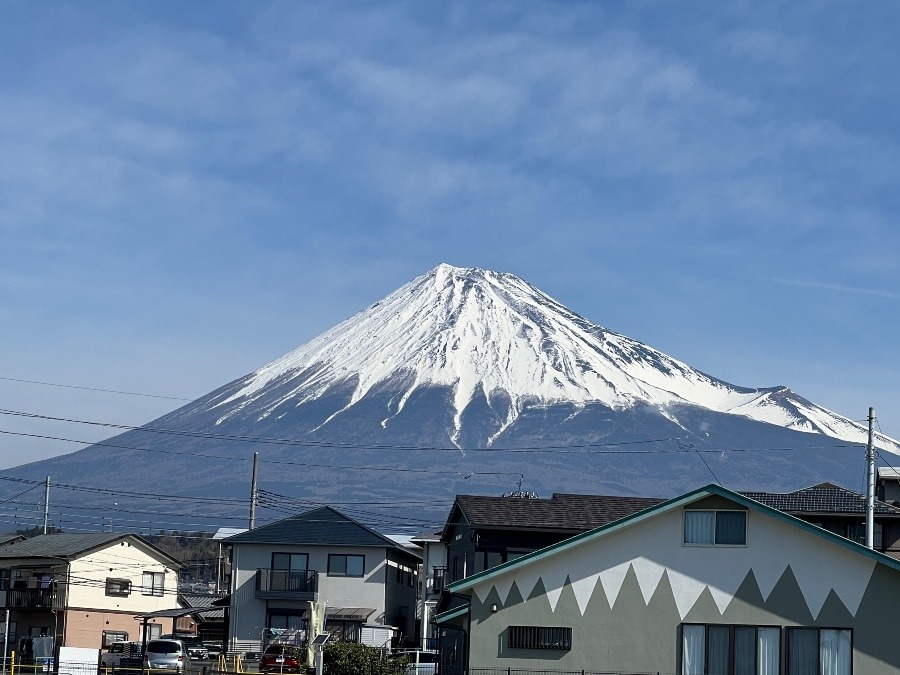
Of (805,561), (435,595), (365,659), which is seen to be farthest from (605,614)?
(435,595)

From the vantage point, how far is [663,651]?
3259cm

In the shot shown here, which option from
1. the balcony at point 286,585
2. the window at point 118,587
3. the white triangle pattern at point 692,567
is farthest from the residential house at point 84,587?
the white triangle pattern at point 692,567

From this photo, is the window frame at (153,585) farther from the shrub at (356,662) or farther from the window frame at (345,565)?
the shrub at (356,662)

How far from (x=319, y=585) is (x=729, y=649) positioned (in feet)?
117

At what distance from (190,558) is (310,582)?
76233 millimetres

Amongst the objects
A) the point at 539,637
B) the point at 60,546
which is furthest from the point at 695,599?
the point at 60,546

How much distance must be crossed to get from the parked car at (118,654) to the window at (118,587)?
6.41 m

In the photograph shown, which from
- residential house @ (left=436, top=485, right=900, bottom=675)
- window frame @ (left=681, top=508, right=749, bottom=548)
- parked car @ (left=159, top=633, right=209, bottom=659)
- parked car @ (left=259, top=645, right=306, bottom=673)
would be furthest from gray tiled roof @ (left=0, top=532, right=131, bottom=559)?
window frame @ (left=681, top=508, right=749, bottom=548)

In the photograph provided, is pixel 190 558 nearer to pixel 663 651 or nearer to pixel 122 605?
pixel 122 605

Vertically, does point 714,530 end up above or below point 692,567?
above

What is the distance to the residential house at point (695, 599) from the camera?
31859 mm

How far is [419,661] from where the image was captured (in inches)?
1736

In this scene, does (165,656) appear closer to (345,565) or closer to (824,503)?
(345,565)

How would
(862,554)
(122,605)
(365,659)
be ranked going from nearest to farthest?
(862,554), (365,659), (122,605)
